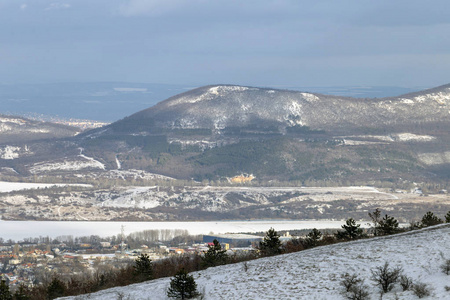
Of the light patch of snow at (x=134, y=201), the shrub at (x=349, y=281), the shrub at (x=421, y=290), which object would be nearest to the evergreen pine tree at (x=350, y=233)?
the shrub at (x=349, y=281)

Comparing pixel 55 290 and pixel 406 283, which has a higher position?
pixel 406 283

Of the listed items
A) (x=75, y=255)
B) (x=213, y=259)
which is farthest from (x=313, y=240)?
(x=75, y=255)

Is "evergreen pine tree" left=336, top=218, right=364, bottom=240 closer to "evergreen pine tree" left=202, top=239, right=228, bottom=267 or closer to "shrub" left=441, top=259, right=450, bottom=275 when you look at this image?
"evergreen pine tree" left=202, top=239, right=228, bottom=267

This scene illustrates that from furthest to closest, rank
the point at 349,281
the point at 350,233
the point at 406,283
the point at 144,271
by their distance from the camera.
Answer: the point at 350,233 < the point at 144,271 < the point at 349,281 < the point at 406,283

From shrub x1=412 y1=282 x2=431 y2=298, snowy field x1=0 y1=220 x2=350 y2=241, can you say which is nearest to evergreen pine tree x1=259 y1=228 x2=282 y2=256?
shrub x1=412 y1=282 x2=431 y2=298

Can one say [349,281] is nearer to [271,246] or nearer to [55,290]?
[271,246]

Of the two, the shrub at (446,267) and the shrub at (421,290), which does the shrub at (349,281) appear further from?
the shrub at (446,267)
